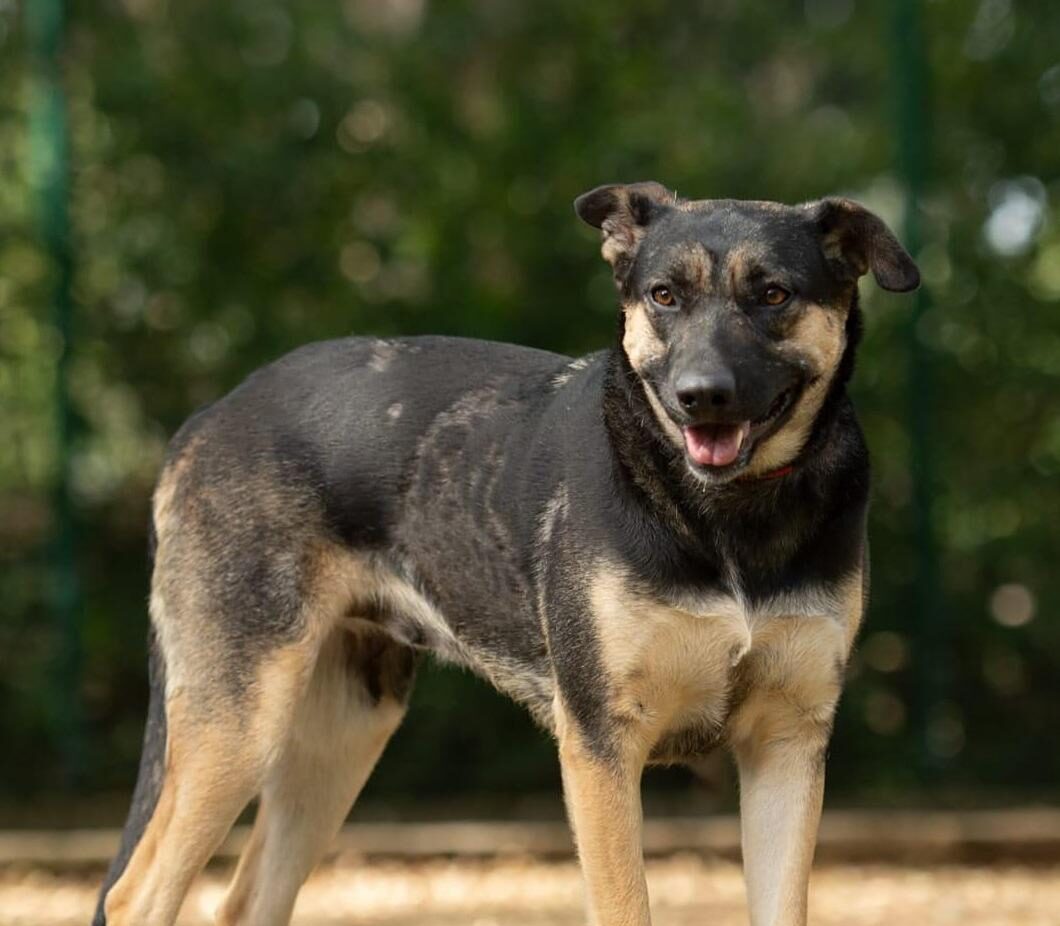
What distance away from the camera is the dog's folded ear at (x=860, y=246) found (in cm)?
496

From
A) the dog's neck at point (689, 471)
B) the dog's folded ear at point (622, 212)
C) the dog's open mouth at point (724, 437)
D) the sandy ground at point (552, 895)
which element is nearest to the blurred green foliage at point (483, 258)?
the sandy ground at point (552, 895)

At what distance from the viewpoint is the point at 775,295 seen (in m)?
4.84

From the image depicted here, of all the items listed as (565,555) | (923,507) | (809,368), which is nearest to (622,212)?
(809,368)

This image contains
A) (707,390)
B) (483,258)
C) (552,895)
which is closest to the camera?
(707,390)

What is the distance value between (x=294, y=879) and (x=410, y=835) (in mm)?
2390

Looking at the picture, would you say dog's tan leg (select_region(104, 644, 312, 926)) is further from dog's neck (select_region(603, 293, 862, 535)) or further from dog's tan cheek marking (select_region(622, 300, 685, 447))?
dog's tan cheek marking (select_region(622, 300, 685, 447))

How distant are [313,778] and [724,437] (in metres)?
1.78

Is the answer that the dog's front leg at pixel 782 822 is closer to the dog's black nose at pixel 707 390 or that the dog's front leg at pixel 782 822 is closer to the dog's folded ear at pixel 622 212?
the dog's black nose at pixel 707 390

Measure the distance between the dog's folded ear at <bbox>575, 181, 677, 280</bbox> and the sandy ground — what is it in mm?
2983

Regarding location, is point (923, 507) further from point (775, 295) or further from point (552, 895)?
point (775, 295)

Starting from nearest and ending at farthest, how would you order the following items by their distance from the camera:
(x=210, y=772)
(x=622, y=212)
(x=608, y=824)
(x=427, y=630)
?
(x=608, y=824) < (x=622, y=212) < (x=210, y=772) < (x=427, y=630)

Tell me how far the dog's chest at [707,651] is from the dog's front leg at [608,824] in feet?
0.38

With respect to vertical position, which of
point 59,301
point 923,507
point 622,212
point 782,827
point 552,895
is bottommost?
point 552,895

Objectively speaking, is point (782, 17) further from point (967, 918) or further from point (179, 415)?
point (967, 918)
